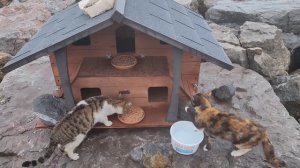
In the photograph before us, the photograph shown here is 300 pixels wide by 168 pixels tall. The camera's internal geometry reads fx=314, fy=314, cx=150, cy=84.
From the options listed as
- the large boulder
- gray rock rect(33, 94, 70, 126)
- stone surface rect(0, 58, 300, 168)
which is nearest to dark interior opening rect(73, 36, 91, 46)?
gray rock rect(33, 94, 70, 126)

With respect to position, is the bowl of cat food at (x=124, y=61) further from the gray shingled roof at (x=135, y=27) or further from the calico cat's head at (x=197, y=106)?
the calico cat's head at (x=197, y=106)

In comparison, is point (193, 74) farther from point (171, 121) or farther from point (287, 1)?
point (287, 1)

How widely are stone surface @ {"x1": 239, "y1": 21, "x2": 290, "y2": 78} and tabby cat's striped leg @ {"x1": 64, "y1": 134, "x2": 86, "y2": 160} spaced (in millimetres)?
4342

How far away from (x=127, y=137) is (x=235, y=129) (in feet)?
5.65

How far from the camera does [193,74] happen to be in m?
5.38

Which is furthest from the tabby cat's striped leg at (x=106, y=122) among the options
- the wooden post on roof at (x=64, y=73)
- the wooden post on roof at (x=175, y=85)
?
the wooden post on roof at (x=175, y=85)

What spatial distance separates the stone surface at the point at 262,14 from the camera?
9.35 m

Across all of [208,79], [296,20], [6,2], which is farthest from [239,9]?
[6,2]

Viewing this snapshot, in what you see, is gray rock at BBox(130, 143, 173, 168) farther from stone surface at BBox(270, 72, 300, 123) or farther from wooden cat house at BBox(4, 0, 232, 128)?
stone surface at BBox(270, 72, 300, 123)

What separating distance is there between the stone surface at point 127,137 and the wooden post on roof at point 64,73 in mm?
657

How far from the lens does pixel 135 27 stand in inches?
151

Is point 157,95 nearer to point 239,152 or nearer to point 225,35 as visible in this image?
point 239,152

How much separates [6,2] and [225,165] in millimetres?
11499

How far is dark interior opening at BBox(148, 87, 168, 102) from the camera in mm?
5328
